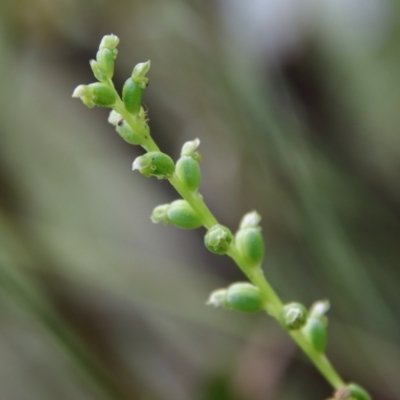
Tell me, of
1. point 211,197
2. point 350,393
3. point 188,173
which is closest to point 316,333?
point 350,393

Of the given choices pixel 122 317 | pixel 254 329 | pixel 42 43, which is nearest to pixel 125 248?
pixel 122 317

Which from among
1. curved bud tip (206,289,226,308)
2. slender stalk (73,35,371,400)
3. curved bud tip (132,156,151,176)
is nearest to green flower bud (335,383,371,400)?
slender stalk (73,35,371,400)

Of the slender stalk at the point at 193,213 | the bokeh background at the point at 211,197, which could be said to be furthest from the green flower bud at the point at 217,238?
the bokeh background at the point at 211,197

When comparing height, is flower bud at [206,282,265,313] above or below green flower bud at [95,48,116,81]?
below

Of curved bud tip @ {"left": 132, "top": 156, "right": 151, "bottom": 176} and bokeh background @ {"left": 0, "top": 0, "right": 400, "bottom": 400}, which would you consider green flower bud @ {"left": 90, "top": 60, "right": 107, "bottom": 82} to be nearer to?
curved bud tip @ {"left": 132, "top": 156, "right": 151, "bottom": 176}

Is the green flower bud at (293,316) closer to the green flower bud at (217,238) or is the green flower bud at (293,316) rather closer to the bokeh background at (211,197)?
the green flower bud at (217,238)
